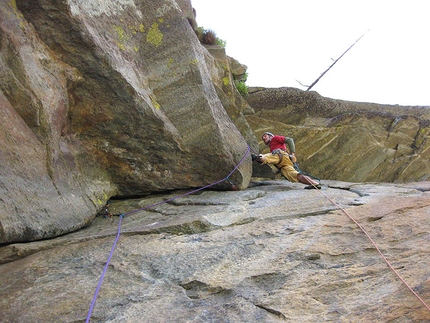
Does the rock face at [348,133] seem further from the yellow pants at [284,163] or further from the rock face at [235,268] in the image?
the rock face at [235,268]

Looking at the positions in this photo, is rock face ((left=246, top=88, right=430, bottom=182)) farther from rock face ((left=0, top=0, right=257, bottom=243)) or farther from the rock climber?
rock face ((left=0, top=0, right=257, bottom=243))

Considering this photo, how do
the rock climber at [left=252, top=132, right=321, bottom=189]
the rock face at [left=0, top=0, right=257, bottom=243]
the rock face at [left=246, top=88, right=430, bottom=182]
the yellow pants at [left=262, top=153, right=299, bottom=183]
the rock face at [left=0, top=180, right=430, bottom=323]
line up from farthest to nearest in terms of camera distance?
the rock face at [left=246, top=88, right=430, bottom=182] → the yellow pants at [left=262, top=153, right=299, bottom=183] → the rock climber at [left=252, top=132, right=321, bottom=189] → the rock face at [left=0, top=0, right=257, bottom=243] → the rock face at [left=0, top=180, right=430, bottom=323]

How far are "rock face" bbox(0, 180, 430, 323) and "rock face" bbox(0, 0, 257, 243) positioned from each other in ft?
2.16

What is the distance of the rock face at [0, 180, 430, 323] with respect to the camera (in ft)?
10.9

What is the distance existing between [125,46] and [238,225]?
4093mm

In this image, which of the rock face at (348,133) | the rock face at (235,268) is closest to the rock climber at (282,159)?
the rock face at (348,133)

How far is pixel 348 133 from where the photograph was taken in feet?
38.8

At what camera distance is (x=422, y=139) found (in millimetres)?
12305

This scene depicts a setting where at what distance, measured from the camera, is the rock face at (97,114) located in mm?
4930

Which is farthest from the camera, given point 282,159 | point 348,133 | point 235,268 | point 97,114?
point 348,133

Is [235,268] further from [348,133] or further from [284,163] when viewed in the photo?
[348,133]

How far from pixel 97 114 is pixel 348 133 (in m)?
8.46

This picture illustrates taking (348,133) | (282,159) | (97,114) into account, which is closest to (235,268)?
(97,114)

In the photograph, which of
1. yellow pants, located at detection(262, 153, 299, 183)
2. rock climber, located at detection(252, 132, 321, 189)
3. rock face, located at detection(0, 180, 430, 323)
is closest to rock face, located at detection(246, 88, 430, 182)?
rock climber, located at detection(252, 132, 321, 189)
